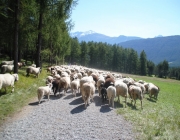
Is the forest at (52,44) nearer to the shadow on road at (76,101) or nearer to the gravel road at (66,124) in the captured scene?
the shadow on road at (76,101)

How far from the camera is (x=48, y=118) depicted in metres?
10.6

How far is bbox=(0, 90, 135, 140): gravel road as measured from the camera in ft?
27.9

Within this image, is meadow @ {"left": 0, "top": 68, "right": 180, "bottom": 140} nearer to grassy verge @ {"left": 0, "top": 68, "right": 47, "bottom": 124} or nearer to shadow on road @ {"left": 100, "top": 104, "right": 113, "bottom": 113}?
grassy verge @ {"left": 0, "top": 68, "right": 47, "bottom": 124}

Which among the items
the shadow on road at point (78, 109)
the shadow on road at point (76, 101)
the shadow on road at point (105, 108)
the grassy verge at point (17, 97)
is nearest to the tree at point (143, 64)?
the grassy verge at point (17, 97)

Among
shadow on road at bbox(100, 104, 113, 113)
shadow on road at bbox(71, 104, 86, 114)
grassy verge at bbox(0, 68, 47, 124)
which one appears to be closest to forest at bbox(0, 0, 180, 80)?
grassy verge at bbox(0, 68, 47, 124)

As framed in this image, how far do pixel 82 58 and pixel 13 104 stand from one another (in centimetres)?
9612

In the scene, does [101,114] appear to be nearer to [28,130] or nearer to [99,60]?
[28,130]

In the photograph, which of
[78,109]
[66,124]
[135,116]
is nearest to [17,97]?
[78,109]

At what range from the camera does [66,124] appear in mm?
9711

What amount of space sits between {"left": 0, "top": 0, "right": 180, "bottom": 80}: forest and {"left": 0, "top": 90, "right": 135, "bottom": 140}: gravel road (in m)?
8.81

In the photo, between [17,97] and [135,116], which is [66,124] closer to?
[135,116]

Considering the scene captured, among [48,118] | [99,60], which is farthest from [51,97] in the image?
[99,60]

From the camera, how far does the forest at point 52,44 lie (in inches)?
782

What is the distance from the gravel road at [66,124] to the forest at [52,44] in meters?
8.81
